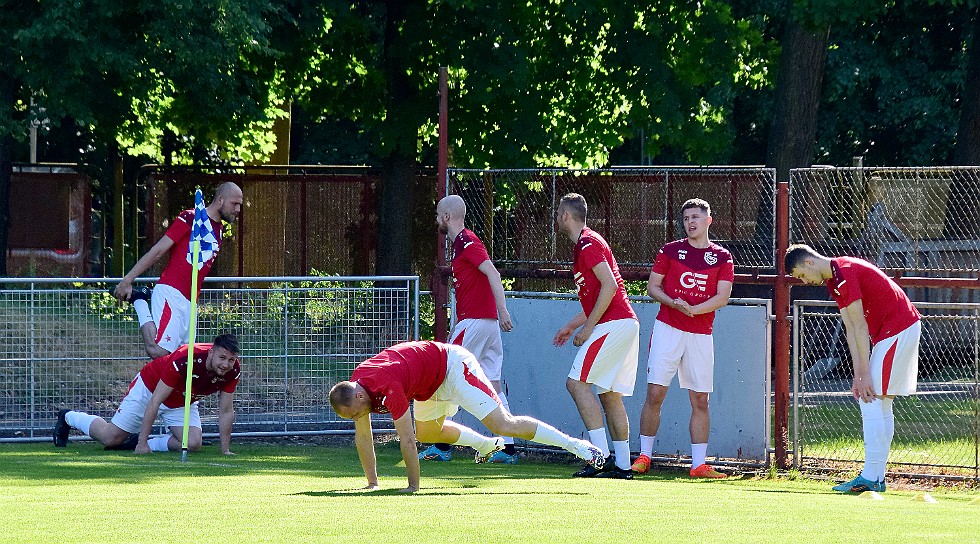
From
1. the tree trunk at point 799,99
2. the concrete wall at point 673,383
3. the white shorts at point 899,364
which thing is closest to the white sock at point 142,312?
the concrete wall at point 673,383

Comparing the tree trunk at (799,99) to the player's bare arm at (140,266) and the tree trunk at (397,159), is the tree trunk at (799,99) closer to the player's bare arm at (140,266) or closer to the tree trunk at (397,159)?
the tree trunk at (397,159)

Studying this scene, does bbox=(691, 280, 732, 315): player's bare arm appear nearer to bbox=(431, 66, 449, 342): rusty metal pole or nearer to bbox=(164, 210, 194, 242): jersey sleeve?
bbox=(431, 66, 449, 342): rusty metal pole

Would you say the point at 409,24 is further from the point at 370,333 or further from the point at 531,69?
the point at 370,333

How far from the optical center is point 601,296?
10.2 metres

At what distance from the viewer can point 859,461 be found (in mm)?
10742

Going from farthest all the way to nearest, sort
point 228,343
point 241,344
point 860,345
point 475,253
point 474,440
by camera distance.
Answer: point 241,344, point 475,253, point 228,343, point 474,440, point 860,345

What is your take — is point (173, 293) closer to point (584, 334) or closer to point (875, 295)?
point (584, 334)

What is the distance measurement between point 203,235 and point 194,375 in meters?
1.13

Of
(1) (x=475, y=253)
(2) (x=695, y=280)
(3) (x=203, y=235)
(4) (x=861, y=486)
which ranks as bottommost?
(4) (x=861, y=486)

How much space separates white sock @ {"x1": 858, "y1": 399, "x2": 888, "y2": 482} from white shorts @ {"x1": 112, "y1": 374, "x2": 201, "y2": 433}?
5.41 meters

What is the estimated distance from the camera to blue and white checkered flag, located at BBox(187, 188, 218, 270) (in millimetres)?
11016

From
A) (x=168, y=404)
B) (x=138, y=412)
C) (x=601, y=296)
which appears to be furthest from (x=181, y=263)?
(x=601, y=296)

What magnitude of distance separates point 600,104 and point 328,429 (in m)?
9.73

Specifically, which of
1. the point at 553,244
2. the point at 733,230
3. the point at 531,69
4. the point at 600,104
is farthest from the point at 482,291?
the point at 600,104
